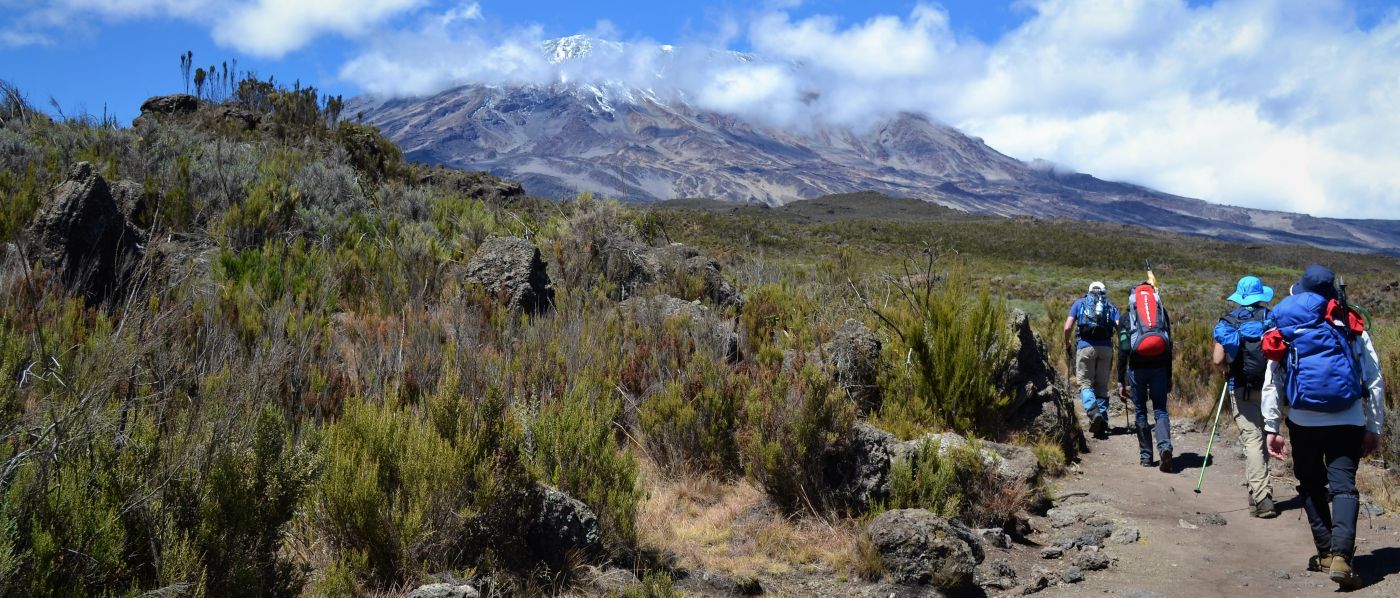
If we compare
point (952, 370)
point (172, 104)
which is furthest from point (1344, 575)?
point (172, 104)

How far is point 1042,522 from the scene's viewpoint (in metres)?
4.82

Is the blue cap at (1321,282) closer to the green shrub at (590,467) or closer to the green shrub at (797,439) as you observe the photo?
the green shrub at (797,439)

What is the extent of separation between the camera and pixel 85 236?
543 centimetres

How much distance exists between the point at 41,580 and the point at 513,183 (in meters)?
18.0

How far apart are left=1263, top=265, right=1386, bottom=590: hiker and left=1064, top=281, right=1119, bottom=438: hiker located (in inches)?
132

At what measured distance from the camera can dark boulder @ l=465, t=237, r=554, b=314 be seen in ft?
22.4

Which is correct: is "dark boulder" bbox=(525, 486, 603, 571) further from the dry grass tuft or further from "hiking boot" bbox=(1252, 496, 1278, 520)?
"hiking boot" bbox=(1252, 496, 1278, 520)

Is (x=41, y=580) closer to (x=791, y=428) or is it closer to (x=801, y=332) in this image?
(x=791, y=428)

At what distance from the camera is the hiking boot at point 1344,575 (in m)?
3.54

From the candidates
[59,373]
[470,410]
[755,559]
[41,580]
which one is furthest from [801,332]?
[41,580]

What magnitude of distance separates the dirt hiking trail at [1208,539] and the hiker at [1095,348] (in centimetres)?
88

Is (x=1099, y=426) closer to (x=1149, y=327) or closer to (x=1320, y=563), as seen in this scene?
(x=1149, y=327)

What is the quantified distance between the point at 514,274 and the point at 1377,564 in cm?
594

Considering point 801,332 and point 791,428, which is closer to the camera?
point 791,428
